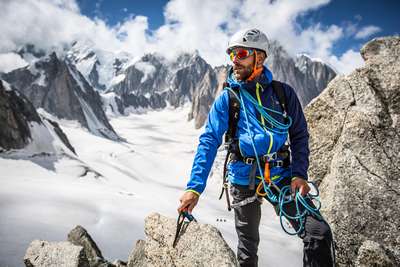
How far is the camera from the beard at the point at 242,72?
14.5 ft

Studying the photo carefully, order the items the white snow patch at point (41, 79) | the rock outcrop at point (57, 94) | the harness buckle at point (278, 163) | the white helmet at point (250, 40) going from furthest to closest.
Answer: the white snow patch at point (41, 79) < the rock outcrop at point (57, 94) < the white helmet at point (250, 40) < the harness buckle at point (278, 163)

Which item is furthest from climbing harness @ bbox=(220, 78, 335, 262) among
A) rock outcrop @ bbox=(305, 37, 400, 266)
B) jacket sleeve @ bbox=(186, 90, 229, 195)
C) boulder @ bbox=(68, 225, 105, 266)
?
boulder @ bbox=(68, 225, 105, 266)

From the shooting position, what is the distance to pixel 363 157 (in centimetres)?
586

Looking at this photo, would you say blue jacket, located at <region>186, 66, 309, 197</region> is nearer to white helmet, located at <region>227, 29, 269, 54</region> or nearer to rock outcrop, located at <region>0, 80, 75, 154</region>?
white helmet, located at <region>227, 29, 269, 54</region>

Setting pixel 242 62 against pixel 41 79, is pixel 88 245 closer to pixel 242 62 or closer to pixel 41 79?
pixel 242 62

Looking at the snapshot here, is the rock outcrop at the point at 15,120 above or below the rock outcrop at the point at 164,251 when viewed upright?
above

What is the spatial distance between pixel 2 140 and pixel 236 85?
96.9ft

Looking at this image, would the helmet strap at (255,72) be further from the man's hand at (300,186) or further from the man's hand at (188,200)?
the man's hand at (188,200)

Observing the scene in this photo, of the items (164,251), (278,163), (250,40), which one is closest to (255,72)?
(250,40)

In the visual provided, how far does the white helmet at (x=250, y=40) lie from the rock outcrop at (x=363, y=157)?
10.2 feet

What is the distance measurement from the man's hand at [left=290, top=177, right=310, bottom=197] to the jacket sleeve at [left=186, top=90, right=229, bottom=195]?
3.94 feet

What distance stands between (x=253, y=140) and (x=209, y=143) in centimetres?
63

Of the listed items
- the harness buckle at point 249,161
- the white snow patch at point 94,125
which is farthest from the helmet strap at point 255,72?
the white snow patch at point 94,125

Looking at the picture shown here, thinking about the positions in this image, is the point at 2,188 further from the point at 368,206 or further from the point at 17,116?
the point at 17,116
